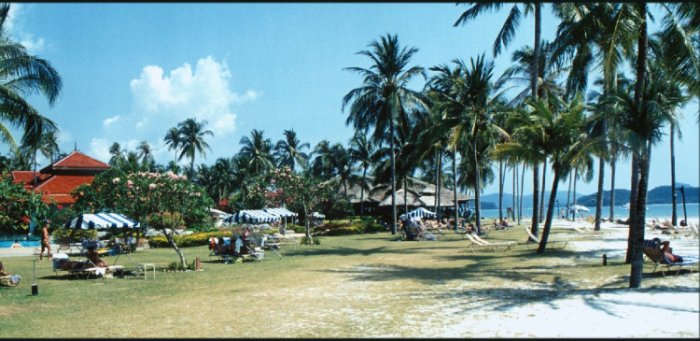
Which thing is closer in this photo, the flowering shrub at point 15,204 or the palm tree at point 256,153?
the flowering shrub at point 15,204

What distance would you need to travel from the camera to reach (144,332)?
7.73 meters

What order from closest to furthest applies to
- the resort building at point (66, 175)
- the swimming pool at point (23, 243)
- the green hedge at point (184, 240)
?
the green hedge at point (184, 240) < the swimming pool at point (23, 243) < the resort building at point (66, 175)

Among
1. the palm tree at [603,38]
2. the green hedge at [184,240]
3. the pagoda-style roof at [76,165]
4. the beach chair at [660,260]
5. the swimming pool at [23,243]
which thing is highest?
the palm tree at [603,38]

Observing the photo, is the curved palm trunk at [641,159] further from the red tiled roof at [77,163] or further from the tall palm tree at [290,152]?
the tall palm tree at [290,152]

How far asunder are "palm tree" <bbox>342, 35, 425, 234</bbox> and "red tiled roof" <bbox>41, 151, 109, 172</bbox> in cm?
2491

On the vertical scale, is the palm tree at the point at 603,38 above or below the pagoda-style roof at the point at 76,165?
above

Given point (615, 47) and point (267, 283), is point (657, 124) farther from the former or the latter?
point (267, 283)

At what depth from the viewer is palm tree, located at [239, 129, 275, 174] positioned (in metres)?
66.8

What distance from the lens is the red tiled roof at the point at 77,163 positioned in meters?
45.0

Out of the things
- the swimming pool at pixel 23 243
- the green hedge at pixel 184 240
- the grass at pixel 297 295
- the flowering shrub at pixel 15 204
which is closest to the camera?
the grass at pixel 297 295

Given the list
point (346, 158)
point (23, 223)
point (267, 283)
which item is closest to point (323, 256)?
point (267, 283)

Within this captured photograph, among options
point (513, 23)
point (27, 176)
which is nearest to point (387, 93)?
point (513, 23)

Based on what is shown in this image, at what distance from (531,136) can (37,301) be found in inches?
589

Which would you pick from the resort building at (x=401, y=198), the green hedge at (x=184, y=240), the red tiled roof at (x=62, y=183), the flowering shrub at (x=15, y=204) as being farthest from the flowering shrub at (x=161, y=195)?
the resort building at (x=401, y=198)
